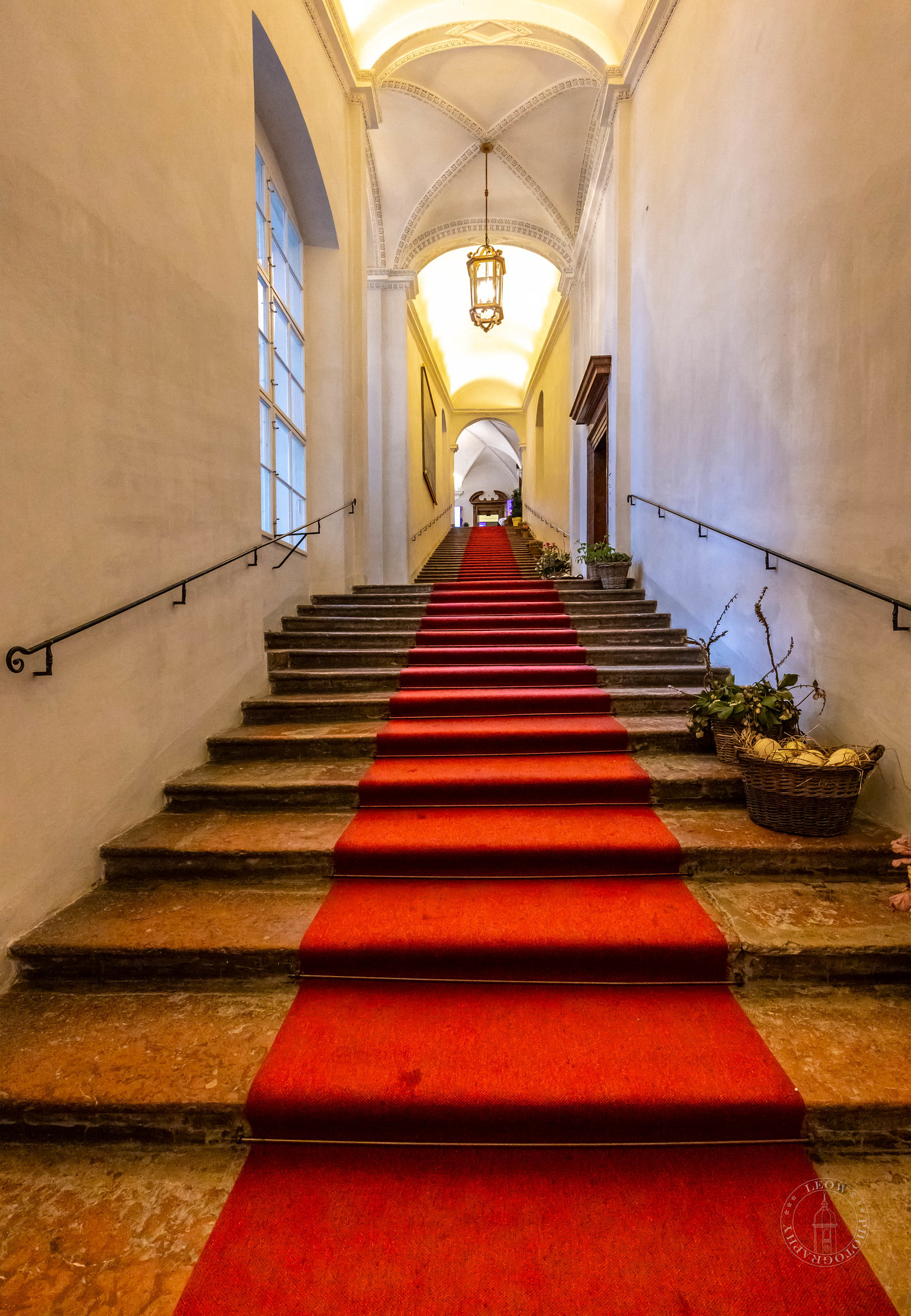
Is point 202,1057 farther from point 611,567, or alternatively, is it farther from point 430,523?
point 430,523

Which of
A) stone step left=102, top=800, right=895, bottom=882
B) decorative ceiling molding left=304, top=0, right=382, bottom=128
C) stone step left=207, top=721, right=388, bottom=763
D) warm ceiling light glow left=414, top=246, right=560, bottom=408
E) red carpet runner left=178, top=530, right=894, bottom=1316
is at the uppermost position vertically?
warm ceiling light glow left=414, top=246, right=560, bottom=408

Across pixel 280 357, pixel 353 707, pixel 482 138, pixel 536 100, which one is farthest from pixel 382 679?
pixel 482 138

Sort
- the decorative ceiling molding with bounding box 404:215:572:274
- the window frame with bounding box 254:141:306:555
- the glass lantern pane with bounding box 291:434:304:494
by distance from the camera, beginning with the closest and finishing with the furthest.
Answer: the window frame with bounding box 254:141:306:555, the glass lantern pane with bounding box 291:434:304:494, the decorative ceiling molding with bounding box 404:215:572:274

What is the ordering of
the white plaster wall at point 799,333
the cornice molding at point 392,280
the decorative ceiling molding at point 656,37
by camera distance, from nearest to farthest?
the white plaster wall at point 799,333 → the decorative ceiling molding at point 656,37 → the cornice molding at point 392,280

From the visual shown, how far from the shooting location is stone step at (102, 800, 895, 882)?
2.52m

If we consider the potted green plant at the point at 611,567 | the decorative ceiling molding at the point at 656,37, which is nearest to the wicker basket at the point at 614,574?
the potted green plant at the point at 611,567

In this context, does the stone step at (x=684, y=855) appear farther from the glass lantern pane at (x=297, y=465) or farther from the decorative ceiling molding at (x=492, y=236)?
the decorative ceiling molding at (x=492, y=236)

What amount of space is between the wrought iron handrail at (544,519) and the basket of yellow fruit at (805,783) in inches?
345

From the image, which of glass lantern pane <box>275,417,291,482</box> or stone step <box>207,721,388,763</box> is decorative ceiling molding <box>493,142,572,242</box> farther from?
stone step <box>207,721,388,763</box>

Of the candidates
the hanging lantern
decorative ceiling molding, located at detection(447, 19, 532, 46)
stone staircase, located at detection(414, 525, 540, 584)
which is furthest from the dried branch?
decorative ceiling molding, located at detection(447, 19, 532, 46)

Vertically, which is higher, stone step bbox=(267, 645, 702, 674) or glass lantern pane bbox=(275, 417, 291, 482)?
glass lantern pane bbox=(275, 417, 291, 482)

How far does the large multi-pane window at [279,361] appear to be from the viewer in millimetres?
5117

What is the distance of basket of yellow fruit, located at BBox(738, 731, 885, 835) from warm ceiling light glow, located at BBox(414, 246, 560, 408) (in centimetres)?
1044

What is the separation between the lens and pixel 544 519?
47.4 ft
